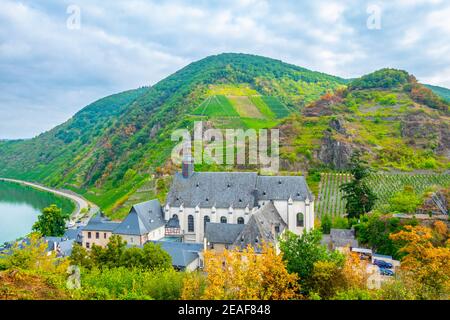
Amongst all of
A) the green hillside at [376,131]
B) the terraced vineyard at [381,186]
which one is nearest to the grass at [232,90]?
the green hillside at [376,131]

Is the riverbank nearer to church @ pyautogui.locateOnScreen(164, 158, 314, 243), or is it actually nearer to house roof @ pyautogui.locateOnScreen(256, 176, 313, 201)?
church @ pyautogui.locateOnScreen(164, 158, 314, 243)

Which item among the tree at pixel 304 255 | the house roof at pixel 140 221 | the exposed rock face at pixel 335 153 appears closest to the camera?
the tree at pixel 304 255

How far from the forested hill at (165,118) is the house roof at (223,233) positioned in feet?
125

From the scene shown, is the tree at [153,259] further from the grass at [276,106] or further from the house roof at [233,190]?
the grass at [276,106]

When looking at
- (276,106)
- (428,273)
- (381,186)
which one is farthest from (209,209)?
(276,106)

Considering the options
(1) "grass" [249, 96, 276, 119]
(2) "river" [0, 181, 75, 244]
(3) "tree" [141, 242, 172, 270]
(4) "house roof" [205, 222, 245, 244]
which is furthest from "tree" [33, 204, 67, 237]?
(1) "grass" [249, 96, 276, 119]

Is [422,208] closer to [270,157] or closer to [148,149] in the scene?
[270,157]

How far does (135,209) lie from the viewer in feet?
131

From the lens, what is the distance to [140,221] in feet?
130

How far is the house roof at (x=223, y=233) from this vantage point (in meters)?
35.7
